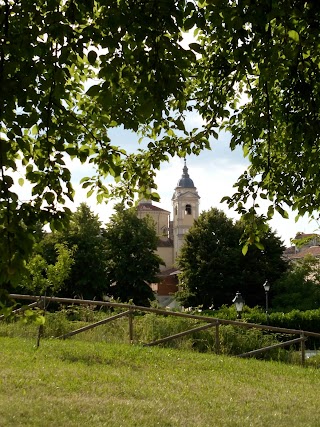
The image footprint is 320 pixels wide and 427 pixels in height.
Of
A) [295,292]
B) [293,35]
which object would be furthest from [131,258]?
[293,35]

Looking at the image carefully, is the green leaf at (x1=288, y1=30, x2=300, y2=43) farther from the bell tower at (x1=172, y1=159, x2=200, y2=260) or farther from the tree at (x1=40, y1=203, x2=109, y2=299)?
the bell tower at (x1=172, y1=159, x2=200, y2=260)

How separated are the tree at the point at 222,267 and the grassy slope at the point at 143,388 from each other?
29514mm

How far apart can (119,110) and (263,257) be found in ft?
128

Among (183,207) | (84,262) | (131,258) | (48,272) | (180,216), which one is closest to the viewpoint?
(48,272)

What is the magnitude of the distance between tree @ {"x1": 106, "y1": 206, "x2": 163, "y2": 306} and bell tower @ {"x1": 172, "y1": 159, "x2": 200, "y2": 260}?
31783 millimetres

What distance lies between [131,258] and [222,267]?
7.03 meters

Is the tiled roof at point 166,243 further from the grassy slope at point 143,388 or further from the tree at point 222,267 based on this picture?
the grassy slope at point 143,388

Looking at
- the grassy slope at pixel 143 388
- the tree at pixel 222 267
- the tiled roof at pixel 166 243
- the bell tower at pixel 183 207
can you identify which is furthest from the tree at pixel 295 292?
the tiled roof at pixel 166 243

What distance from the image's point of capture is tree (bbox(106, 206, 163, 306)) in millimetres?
44622

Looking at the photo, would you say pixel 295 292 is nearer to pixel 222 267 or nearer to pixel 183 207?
pixel 222 267

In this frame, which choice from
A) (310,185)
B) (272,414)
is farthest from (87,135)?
(272,414)

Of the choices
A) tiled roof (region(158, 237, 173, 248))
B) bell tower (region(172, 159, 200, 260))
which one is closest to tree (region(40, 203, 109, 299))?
bell tower (region(172, 159, 200, 260))

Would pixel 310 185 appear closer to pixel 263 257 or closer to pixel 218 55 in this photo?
pixel 218 55

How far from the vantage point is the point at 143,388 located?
31.8 feet
